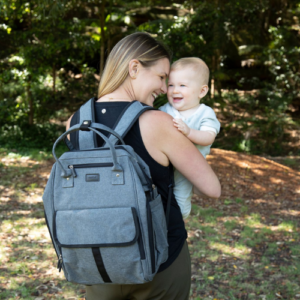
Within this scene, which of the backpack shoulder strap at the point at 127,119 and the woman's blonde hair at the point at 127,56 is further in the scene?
the woman's blonde hair at the point at 127,56

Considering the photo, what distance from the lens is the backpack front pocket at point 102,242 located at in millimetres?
1289

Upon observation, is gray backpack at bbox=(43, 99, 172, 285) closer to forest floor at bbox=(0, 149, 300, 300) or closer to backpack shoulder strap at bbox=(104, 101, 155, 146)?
backpack shoulder strap at bbox=(104, 101, 155, 146)

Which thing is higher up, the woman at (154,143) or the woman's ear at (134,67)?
the woman's ear at (134,67)

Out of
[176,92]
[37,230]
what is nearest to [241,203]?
[37,230]

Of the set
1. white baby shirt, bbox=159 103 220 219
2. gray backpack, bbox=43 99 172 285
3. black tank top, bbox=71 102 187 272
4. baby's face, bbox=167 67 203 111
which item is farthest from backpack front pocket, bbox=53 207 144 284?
baby's face, bbox=167 67 203 111

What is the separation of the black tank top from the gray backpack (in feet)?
0.21

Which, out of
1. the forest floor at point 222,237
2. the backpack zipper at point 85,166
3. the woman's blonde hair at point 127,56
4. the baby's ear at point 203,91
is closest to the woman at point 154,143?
the woman's blonde hair at point 127,56

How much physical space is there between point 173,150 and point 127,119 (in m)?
0.22

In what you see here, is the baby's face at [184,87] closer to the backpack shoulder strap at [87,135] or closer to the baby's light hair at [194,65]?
the baby's light hair at [194,65]

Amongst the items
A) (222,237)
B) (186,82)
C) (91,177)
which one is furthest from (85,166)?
(222,237)

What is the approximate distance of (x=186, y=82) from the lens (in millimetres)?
1745

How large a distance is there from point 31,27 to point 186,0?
15.2 ft

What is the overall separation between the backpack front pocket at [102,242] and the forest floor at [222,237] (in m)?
2.38

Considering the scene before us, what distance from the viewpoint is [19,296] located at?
135 inches
